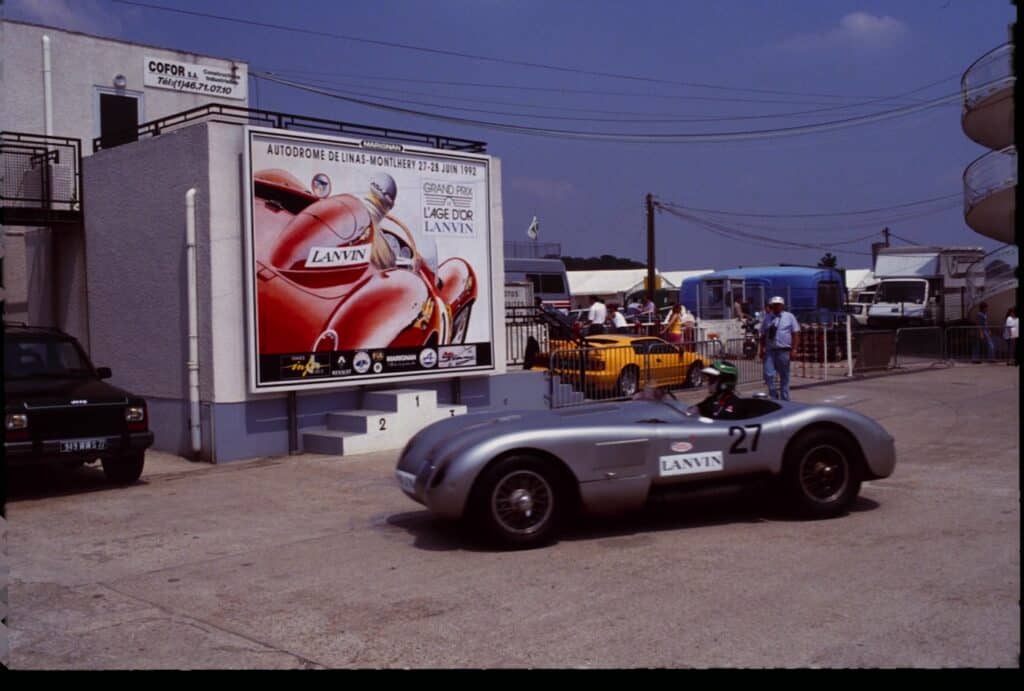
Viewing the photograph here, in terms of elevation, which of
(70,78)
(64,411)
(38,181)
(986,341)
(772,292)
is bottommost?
(64,411)

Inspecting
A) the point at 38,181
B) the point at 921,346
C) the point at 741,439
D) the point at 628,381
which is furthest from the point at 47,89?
the point at 921,346

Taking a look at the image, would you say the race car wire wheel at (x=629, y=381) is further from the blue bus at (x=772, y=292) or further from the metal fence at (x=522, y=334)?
the blue bus at (x=772, y=292)

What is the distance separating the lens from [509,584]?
6453 mm

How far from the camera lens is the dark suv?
994cm

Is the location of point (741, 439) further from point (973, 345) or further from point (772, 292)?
point (772, 292)

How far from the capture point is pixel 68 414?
1021cm

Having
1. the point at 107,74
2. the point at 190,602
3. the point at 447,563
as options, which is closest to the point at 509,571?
the point at 447,563

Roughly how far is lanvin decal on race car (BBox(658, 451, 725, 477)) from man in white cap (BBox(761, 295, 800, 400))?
7.96 m

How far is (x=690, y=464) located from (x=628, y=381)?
36.7 feet

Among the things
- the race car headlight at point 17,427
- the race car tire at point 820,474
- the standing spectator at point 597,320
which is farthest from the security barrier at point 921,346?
the race car headlight at point 17,427

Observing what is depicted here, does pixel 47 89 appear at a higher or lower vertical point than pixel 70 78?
lower

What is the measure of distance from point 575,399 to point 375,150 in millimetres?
6008

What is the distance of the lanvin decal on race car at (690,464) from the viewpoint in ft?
25.2

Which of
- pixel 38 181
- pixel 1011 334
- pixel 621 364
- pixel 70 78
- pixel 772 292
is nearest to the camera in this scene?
pixel 38 181
